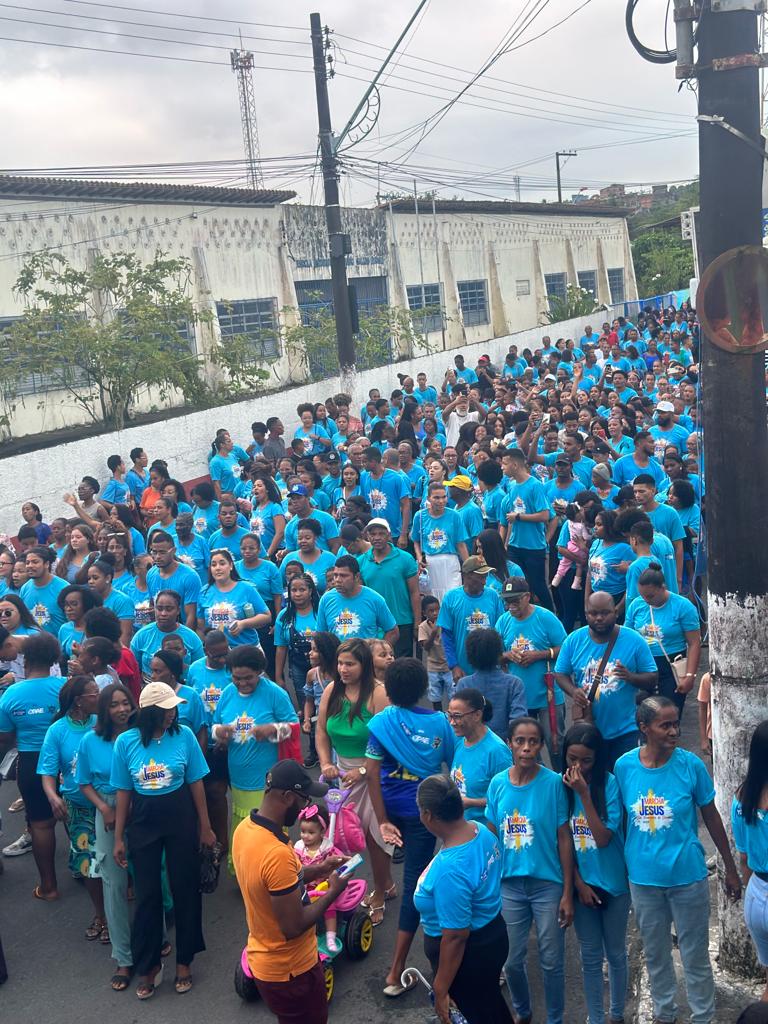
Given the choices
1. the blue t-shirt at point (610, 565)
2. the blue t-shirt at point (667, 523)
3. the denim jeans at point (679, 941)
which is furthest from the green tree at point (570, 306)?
the denim jeans at point (679, 941)

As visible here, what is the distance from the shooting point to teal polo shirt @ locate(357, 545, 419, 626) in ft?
27.9

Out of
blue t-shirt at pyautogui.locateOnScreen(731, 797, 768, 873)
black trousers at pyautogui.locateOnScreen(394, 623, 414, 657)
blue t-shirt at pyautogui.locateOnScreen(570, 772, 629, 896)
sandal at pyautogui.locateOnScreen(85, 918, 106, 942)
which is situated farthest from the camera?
black trousers at pyautogui.locateOnScreen(394, 623, 414, 657)

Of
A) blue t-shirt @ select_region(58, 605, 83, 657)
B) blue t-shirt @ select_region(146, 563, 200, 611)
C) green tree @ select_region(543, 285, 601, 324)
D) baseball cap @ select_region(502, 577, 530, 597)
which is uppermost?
green tree @ select_region(543, 285, 601, 324)

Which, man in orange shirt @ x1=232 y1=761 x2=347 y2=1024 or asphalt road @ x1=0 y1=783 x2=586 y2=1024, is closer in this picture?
man in orange shirt @ x1=232 y1=761 x2=347 y2=1024

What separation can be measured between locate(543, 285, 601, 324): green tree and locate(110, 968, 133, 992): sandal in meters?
33.2

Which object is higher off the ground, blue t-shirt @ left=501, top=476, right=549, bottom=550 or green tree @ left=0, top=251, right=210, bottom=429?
green tree @ left=0, top=251, right=210, bottom=429

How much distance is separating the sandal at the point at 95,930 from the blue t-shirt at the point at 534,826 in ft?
9.27

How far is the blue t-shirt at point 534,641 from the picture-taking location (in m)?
6.59

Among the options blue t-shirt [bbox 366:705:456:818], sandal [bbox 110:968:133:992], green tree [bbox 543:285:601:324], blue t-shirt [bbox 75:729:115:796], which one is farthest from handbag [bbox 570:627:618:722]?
green tree [bbox 543:285:601:324]

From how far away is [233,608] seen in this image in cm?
806

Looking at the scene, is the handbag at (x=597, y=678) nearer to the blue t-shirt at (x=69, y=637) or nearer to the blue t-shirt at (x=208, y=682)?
the blue t-shirt at (x=208, y=682)

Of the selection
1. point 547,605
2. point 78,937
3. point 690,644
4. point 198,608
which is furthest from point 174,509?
point 690,644

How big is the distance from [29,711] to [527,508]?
15.6ft

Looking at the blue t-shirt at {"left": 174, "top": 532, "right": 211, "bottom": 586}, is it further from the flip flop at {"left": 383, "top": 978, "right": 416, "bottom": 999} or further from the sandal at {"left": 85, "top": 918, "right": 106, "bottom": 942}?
the flip flop at {"left": 383, "top": 978, "right": 416, "bottom": 999}
